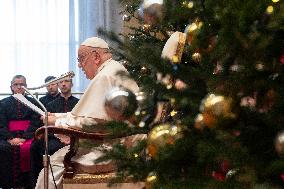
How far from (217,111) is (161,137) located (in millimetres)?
229

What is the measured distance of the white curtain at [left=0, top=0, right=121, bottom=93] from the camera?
24.7 feet

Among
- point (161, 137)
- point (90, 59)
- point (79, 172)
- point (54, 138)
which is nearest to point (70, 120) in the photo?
point (79, 172)

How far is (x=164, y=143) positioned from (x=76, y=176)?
5.69 feet

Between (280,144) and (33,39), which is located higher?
(33,39)

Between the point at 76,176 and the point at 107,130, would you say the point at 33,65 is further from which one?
the point at 107,130

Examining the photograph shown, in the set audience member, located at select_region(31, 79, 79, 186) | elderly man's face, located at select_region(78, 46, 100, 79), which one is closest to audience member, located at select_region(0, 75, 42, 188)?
audience member, located at select_region(31, 79, 79, 186)

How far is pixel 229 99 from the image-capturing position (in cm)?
133

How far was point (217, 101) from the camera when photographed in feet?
4.32

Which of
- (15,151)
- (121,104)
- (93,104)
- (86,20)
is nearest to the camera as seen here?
(121,104)

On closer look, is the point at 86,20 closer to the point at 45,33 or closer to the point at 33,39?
the point at 45,33

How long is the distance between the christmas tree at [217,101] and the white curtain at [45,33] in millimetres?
6004

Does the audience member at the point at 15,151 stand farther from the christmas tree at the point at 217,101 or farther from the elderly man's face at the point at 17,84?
the christmas tree at the point at 217,101

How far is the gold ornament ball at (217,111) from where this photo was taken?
1316 millimetres

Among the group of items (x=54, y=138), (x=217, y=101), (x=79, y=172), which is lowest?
(x=54, y=138)
